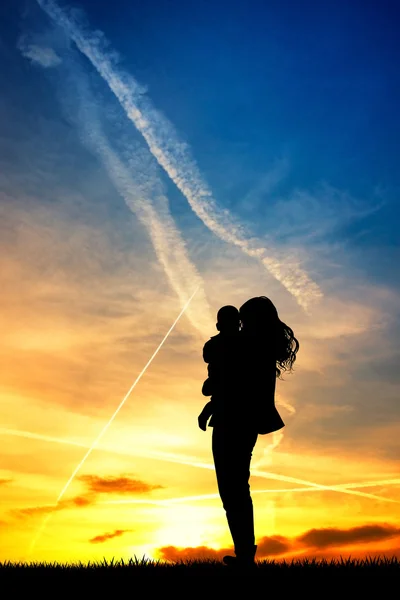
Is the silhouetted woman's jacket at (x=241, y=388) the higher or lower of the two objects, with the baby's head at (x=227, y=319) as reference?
lower

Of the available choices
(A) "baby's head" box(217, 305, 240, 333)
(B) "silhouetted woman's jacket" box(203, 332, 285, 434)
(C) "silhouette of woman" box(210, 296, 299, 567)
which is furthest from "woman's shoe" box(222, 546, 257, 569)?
(A) "baby's head" box(217, 305, 240, 333)

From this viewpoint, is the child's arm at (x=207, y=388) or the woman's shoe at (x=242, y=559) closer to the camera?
the woman's shoe at (x=242, y=559)

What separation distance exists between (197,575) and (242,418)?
1.82m

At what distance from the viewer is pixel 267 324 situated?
7168mm

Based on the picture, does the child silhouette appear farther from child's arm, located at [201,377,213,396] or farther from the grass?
the grass

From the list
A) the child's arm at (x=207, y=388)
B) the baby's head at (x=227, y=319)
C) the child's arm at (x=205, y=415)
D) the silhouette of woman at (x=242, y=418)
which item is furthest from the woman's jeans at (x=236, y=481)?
the baby's head at (x=227, y=319)

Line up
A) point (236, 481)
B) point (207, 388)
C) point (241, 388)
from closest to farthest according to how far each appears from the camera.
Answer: point (236, 481)
point (241, 388)
point (207, 388)

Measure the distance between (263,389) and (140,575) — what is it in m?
2.57

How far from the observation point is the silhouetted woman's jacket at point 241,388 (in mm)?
6836

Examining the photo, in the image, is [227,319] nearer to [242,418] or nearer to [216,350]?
[216,350]

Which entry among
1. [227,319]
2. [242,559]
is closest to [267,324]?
[227,319]

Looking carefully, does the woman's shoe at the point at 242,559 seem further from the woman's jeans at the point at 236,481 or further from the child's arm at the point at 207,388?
the child's arm at the point at 207,388

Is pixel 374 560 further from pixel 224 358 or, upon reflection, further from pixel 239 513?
pixel 224 358

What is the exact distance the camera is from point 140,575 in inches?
278
